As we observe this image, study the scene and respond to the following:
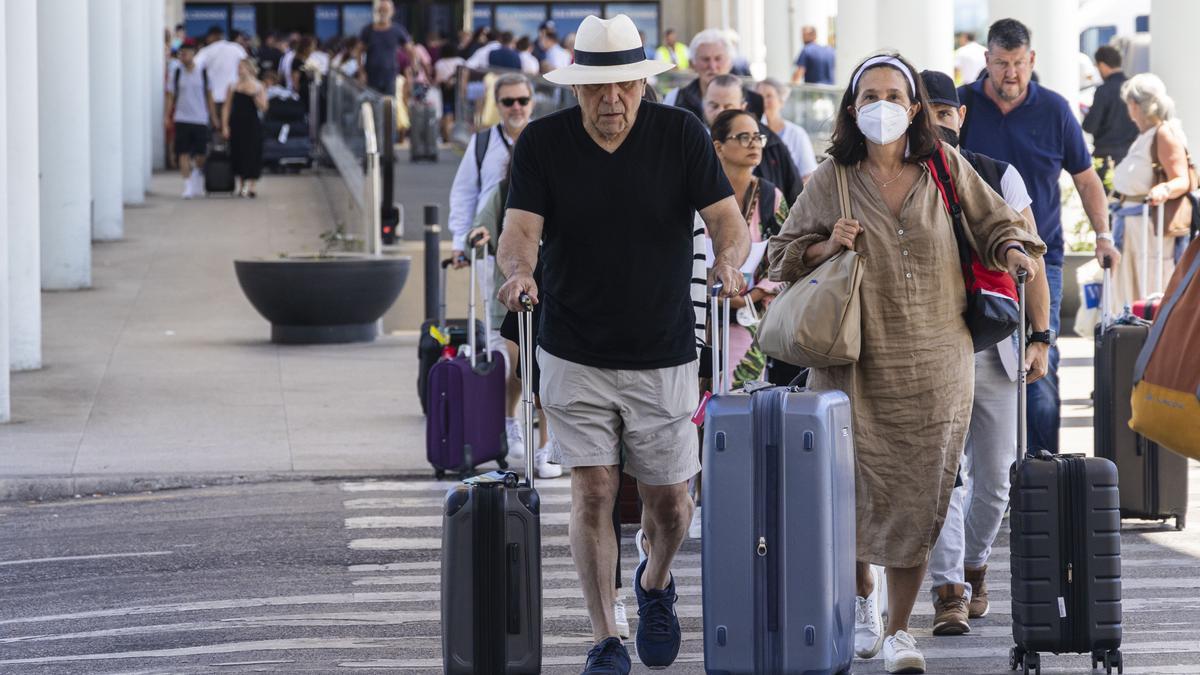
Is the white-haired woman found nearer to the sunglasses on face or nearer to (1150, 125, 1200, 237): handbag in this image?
(1150, 125, 1200, 237): handbag

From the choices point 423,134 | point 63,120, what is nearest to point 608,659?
point 63,120

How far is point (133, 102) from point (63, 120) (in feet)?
35.8

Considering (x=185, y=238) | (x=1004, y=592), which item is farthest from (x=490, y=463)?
(x=185, y=238)

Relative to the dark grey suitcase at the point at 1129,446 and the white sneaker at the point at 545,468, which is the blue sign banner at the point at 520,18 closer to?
the white sneaker at the point at 545,468

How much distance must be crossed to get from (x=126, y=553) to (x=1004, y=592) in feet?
12.4

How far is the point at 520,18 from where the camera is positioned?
5516 cm

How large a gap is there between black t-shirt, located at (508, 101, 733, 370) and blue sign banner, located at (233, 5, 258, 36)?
4917 cm

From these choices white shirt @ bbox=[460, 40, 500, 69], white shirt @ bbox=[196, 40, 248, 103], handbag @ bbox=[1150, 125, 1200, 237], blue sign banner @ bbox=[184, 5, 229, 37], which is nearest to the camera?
handbag @ bbox=[1150, 125, 1200, 237]

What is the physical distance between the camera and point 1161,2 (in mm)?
18406

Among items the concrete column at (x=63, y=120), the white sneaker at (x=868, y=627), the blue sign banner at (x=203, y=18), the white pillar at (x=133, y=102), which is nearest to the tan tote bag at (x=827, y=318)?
the white sneaker at (x=868, y=627)

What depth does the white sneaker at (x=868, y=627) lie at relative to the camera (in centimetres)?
699

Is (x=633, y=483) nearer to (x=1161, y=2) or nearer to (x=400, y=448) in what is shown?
(x=400, y=448)

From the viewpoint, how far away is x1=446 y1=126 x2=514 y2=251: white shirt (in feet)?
36.1

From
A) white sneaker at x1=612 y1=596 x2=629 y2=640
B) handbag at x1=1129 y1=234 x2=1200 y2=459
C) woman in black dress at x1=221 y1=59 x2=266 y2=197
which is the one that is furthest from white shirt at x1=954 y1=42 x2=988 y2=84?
woman in black dress at x1=221 y1=59 x2=266 y2=197
